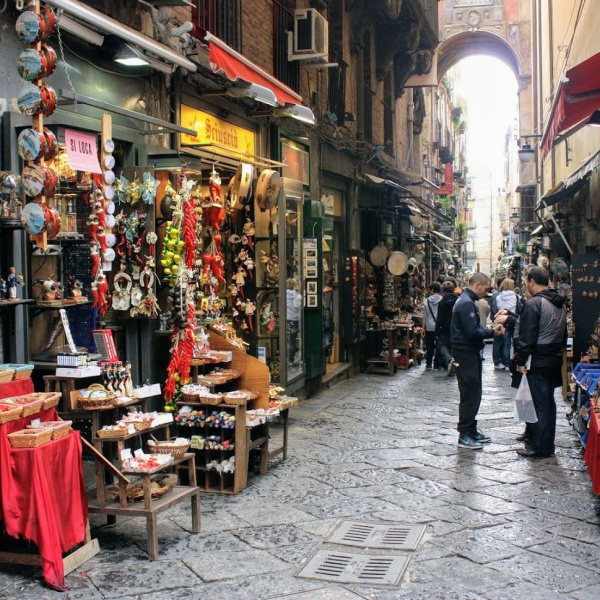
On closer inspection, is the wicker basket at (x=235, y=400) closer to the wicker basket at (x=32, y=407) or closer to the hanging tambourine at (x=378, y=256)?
the wicker basket at (x=32, y=407)

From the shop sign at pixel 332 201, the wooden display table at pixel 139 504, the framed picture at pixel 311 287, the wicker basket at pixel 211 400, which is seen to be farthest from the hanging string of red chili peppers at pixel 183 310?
the shop sign at pixel 332 201

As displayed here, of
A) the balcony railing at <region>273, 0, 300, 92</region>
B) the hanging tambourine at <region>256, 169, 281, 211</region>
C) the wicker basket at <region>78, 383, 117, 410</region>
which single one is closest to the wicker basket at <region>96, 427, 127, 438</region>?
the wicker basket at <region>78, 383, 117, 410</region>

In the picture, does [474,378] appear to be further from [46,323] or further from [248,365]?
[46,323]

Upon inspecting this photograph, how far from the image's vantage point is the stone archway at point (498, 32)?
1469 inches

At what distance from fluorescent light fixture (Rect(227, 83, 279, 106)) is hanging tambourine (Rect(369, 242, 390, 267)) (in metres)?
8.88

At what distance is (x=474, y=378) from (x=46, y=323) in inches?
179

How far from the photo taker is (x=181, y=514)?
6.29 metres

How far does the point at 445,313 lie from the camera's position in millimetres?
15266

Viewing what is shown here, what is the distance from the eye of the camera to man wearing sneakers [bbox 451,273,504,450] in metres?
8.51

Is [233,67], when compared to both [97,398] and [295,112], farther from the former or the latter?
[97,398]

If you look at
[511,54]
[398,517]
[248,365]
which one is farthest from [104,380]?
[511,54]

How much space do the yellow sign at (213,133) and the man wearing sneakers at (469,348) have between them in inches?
115

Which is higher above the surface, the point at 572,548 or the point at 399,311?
the point at 399,311

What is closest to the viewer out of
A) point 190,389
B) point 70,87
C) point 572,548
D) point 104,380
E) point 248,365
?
point 572,548
